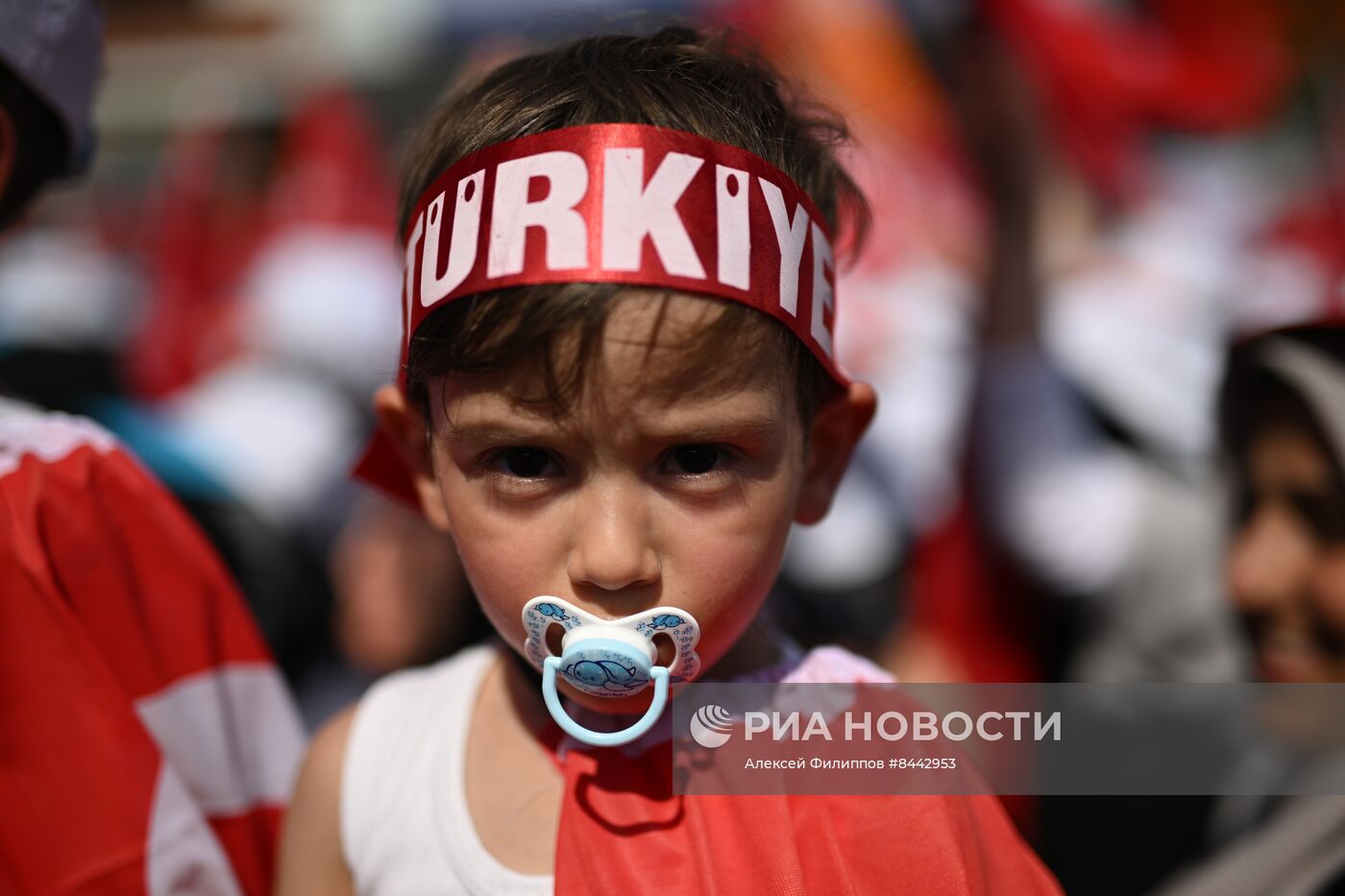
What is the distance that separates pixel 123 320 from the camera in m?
5.67

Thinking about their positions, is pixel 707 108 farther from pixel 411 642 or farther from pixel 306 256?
pixel 306 256

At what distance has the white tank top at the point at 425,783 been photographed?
1.12 m

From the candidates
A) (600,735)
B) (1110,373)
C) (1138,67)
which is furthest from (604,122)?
(1138,67)

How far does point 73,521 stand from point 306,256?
3534 mm

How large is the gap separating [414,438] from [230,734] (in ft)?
1.61

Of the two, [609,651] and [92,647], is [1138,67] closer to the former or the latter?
[609,651]

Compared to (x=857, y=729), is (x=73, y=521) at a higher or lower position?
higher

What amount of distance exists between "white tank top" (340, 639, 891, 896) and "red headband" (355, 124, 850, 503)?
0.46 meters

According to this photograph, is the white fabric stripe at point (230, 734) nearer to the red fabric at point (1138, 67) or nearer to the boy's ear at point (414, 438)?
the boy's ear at point (414, 438)

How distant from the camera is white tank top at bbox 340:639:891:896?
112 cm

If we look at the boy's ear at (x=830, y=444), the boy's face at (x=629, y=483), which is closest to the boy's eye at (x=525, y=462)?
the boy's face at (x=629, y=483)

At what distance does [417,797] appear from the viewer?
1188 mm

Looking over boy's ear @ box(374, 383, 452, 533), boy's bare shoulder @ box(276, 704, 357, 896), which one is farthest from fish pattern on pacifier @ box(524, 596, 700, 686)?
boy's bare shoulder @ box(276, 704, 357, 896)

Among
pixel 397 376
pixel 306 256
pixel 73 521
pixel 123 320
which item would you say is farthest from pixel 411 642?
pixel 123 320
